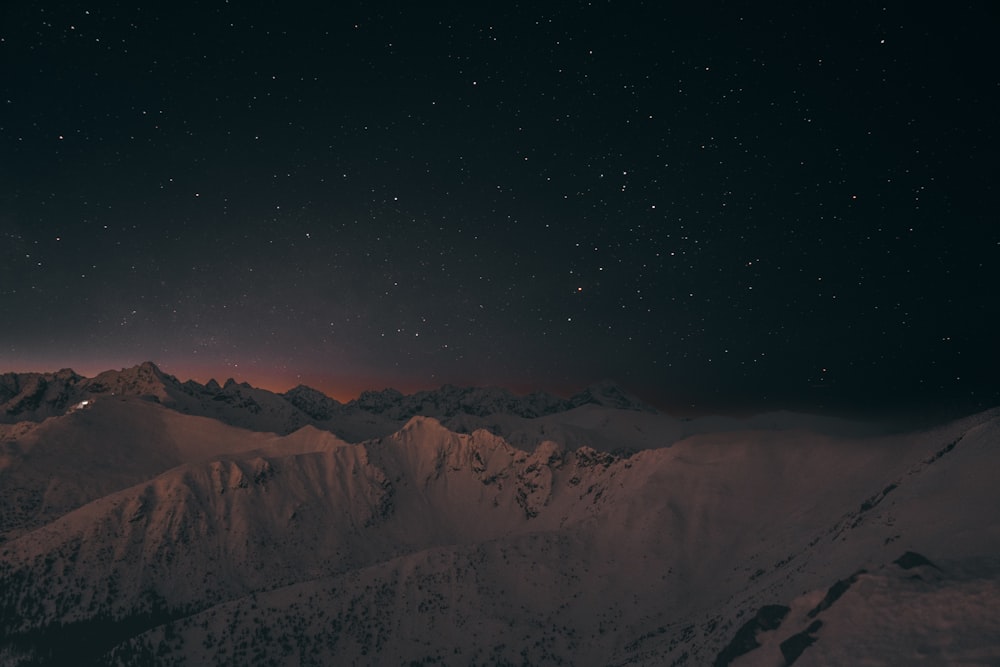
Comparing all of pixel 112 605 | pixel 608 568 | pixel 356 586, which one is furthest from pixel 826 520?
pixel 112 605

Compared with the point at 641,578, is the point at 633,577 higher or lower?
lower

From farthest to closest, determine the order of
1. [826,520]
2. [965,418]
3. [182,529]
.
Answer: [182,529]
[826,520]
[965,418]

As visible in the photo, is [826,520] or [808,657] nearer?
[808,657]

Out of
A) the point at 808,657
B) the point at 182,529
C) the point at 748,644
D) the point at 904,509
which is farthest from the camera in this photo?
the point at 182,529

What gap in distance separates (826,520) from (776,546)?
11.1 metres

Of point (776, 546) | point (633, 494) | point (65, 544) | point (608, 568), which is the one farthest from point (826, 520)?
point (65, 544)

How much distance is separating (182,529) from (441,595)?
120 meters

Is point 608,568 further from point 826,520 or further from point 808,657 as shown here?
point 808,657

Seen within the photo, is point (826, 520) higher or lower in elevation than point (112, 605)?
higher

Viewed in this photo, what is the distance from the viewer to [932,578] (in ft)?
146

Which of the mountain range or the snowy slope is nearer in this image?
the mountain range

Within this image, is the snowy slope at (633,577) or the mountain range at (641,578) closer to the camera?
the mountain range at (641,578)

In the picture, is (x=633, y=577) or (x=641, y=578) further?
(x=633, y=577)

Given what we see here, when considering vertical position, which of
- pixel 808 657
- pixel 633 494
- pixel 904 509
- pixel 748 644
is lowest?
pixel 633 494
